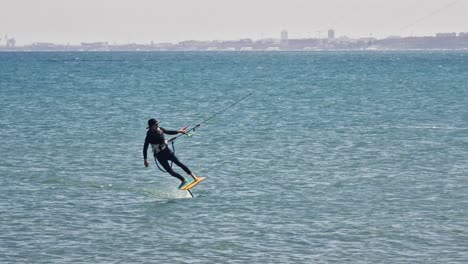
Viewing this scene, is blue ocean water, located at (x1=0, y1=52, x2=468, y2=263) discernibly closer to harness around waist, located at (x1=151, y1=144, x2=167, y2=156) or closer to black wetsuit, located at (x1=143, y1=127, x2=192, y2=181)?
black wetsuit, located at (x1=143, y1=127, x2=192, y2=181)

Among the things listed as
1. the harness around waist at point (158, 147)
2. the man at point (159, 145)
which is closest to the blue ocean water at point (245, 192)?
the man at point (159, 145)

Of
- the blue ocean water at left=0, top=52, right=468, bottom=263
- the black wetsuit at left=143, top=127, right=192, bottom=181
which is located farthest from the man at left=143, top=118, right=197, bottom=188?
the blue ocean water at left=0, top=52, right=468, bottom=263

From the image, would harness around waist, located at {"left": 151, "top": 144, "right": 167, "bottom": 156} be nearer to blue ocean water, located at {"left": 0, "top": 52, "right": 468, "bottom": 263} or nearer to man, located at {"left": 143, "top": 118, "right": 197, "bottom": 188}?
man, located at {"left": 143, "top": 118, "right": 197, "bottom": 188}

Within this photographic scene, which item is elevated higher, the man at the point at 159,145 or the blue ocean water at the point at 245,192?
the man at the point at 159,145

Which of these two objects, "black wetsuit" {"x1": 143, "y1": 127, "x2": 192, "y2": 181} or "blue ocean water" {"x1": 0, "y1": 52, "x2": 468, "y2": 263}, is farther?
"black wetsuit" {"x1": 143, "y1": 127, "x2": 192, "y2": 181}

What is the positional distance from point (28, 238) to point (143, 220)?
3.03m

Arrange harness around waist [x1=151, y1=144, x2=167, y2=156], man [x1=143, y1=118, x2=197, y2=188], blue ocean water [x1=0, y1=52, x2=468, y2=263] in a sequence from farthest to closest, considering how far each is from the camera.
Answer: harness around waist [x1=151, y1=144, x2=167, y2=156] → man [x1=143, y1=118, x2=197, y2=188] → blue ocean water [x1=0, y1=52, x2=468, y2=263]

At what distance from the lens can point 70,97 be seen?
2955 inches

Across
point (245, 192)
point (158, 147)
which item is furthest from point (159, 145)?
point (245, 192)

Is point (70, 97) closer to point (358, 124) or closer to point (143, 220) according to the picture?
point (358, 124)

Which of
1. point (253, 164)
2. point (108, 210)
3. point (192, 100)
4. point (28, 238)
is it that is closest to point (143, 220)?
point (108, 210)

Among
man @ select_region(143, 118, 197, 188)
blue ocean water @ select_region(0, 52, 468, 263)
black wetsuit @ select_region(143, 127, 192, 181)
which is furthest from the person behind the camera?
black wetsuit @ select_region(143, 127, 192, 181)

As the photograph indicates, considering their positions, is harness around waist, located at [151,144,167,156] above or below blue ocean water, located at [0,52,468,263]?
above

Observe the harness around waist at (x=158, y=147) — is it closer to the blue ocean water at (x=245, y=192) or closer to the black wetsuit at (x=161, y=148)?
the black wetsuit at (x=161, y=148)
